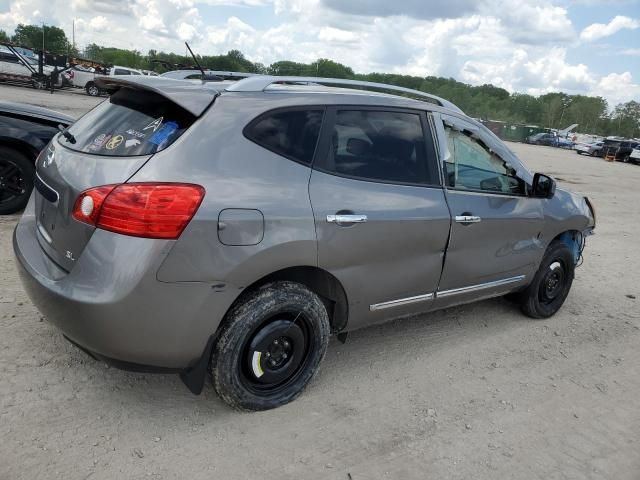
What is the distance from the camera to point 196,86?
9.18 ft

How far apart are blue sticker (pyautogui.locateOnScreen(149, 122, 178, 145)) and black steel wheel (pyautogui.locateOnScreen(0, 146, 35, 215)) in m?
3.63

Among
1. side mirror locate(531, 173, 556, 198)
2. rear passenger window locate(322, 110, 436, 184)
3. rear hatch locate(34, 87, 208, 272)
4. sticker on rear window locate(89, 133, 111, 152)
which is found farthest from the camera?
side mirror locate(531, 173, 556, 198)

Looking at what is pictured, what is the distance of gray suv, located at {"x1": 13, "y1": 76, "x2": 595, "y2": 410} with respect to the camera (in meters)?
2.43

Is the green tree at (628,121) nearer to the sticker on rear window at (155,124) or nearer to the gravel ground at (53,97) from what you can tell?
the gravel ground at (53,97)

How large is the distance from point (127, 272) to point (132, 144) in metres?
0.67

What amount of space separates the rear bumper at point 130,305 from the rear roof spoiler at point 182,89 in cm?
73

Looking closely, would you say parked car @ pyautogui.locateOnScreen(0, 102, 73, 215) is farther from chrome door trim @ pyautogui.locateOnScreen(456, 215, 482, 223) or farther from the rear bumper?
chrome door trim @ pyautogui.locateOnScreen(456, 215, 482, 223)

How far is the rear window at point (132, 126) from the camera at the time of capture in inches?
102

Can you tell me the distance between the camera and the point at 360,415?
307 centimetres

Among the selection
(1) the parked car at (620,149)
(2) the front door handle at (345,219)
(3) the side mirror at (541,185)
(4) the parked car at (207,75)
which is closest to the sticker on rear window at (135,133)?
(4) the parked car at (207,75)

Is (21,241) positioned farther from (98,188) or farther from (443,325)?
(443,325)

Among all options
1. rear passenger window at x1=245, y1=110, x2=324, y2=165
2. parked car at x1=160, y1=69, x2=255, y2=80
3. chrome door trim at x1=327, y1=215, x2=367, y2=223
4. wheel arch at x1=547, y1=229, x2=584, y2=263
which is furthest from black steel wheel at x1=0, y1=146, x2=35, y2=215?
wheel arch at x1=547, y1=229, x2=584, y2=263

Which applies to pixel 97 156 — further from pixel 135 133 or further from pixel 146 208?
pixel 146 208

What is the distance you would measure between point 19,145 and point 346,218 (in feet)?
13.6
